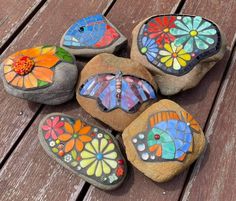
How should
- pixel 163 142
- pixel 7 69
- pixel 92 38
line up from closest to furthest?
pixel 163 142 → pixel 7 69 → pixel 92 38

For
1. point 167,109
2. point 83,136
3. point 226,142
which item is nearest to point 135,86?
point 167,109

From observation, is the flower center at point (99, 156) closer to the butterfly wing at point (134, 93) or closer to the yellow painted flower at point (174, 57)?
the butterfly wing at point (134, 93)

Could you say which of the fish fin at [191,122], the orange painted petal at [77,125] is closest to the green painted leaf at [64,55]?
the orange painted petal at [77,125]

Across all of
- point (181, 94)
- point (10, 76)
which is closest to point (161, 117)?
point (181, 94)

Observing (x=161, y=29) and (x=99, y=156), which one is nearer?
(x=99, y=156)

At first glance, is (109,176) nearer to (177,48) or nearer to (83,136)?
(83,136)

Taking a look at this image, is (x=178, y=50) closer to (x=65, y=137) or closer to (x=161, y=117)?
(x=161, y=117)
